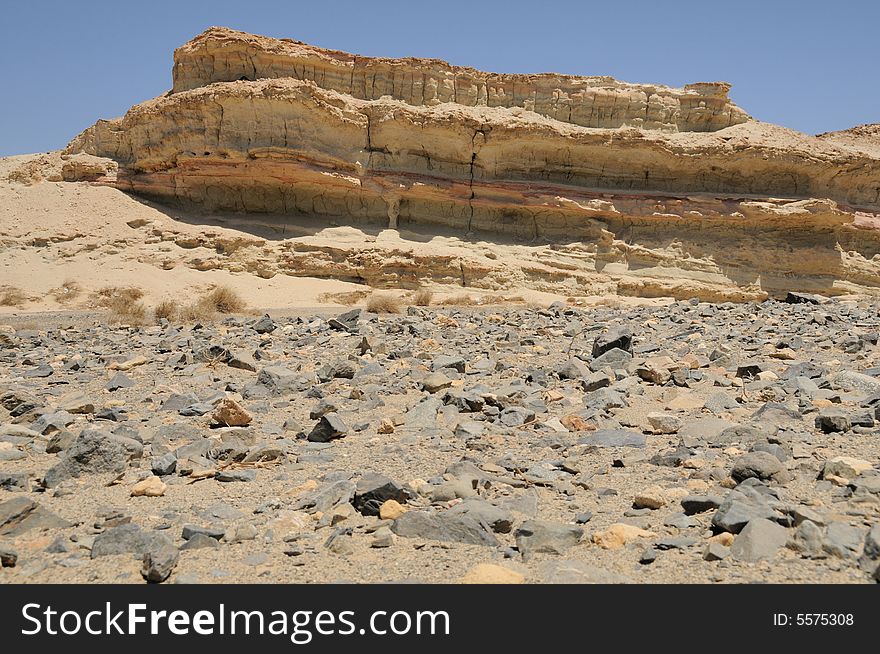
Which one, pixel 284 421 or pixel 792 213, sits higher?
pixel 792 213

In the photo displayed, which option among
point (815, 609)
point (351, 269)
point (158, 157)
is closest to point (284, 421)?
point (815, 609)

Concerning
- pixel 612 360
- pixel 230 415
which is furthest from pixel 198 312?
pixel 612 360

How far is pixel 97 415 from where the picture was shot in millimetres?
5262

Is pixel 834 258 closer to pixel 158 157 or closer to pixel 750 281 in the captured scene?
pixel 750 281

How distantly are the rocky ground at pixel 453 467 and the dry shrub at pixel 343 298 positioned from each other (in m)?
10.9

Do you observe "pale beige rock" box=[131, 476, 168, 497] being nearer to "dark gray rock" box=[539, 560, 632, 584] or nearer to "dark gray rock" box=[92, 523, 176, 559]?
"dark gray rock" box=[92, 523, 176, 559]

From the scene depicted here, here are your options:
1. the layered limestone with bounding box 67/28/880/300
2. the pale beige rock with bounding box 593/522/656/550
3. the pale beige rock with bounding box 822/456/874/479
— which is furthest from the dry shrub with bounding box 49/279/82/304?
the pale beige rock with bounding box 822/456/874/479

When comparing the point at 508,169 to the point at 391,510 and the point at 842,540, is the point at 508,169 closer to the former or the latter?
the point at 391,510

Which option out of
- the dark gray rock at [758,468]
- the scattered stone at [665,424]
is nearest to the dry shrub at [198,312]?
the scattered stone at [665,424]

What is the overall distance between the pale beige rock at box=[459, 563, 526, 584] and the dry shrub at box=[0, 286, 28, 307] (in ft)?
55.8

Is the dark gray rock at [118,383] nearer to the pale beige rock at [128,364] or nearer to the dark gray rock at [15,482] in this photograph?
the pale beige rock at [128,364]

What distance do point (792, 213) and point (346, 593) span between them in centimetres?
2557

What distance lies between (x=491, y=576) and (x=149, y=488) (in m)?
2.13

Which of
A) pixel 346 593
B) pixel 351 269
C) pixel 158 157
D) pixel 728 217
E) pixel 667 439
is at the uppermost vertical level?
pixel 158 157
